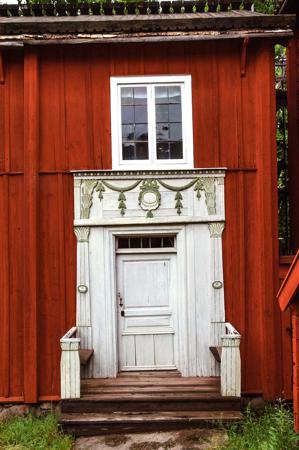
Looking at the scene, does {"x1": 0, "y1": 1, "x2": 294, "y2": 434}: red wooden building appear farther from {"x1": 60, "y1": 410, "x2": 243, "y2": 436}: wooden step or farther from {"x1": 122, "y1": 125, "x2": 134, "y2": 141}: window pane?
{"x1": 60, "y1": 410, "x2": 243, "y2": 436}: wooden step

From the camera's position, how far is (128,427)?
6332 mm

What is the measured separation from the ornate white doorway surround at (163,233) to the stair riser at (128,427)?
1114mm

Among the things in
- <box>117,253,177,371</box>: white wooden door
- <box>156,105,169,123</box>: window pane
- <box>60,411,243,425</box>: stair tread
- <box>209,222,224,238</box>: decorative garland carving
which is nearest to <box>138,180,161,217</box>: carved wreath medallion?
<box>117,253,177,371</box>: white wooden door

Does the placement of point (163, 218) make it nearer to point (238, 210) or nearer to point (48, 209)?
point (238, 210)

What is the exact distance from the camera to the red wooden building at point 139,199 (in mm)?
7242

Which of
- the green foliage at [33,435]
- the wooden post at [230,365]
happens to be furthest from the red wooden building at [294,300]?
the green foliage at [33,435]

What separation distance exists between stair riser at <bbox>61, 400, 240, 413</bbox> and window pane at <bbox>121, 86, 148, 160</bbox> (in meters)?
3.92

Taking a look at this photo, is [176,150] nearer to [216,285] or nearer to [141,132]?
[141,132]

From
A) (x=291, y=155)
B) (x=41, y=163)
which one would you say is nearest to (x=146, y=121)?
(x=41, y=163)

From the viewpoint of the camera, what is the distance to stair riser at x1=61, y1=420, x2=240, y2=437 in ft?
20.6

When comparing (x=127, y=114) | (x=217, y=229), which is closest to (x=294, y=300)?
(x=217, y=229)

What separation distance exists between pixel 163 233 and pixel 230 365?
2380 millimetres

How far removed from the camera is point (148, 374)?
7.43 m

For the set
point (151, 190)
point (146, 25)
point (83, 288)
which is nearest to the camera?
point (146, 25)
